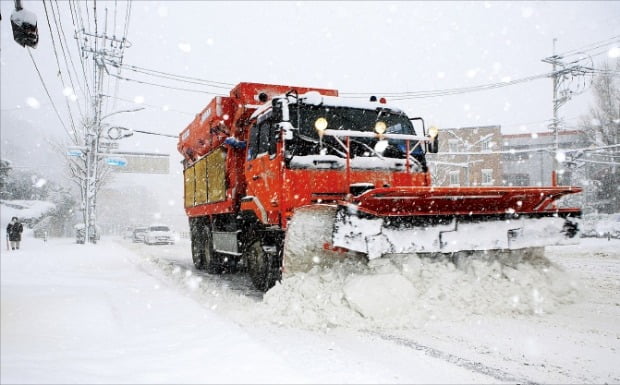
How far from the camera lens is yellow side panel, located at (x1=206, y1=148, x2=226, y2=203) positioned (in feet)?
27.8

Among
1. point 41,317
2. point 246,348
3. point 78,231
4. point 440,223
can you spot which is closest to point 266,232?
point 440,223

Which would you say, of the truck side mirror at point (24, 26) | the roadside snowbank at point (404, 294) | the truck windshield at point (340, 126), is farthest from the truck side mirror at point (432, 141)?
the truck side mirror at point (24, 26)

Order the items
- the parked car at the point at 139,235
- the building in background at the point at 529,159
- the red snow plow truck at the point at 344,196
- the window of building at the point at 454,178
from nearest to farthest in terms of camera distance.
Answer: the red snow plow truck at the point at 344,196, the parked car at the point at 139,235, the window of building at the point at 454,178, the building in background at the point at 529,159

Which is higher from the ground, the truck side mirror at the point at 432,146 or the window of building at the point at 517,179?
the window of building at the point at 517,179

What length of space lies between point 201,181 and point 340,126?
4669mm

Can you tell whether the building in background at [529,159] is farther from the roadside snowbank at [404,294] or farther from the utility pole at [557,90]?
the roadside snowbank at [404,294]

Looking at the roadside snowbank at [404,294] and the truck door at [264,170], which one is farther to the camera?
the truck door at [264,170]

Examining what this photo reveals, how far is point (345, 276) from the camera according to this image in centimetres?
527

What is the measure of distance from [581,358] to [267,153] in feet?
14.3

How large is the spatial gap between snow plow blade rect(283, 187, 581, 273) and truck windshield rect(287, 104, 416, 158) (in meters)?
1.23

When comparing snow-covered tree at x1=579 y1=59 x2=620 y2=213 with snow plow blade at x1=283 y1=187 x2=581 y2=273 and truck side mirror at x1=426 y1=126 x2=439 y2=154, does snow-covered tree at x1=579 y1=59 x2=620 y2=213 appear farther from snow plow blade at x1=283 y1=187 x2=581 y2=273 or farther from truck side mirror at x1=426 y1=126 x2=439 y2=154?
snow plow blade at x1=283 y1=187 x2=581 y2=273

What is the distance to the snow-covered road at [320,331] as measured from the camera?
10.7 ft

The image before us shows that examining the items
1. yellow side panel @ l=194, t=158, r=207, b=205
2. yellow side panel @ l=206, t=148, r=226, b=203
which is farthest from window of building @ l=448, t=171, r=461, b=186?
yellow side panel @ l=206, t=148, r=226, b=203

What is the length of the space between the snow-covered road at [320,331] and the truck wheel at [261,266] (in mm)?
520
